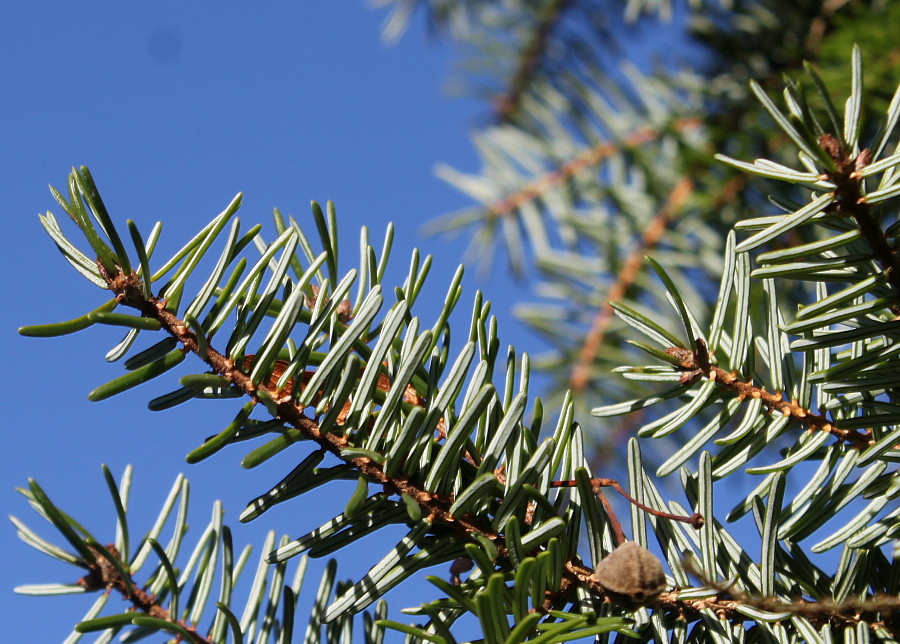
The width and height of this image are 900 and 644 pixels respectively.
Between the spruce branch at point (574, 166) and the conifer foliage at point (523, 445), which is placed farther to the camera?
the spruce branch at point (574, 166)

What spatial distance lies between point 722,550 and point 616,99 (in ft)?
2.84

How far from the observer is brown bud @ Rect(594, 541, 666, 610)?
31 cm

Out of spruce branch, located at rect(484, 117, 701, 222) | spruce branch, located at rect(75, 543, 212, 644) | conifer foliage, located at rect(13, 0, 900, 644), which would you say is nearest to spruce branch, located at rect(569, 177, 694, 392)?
spruce branch, located at rect(484, 117, 701, 222)

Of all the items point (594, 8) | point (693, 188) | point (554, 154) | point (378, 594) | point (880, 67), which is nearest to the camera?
point (378, 594)

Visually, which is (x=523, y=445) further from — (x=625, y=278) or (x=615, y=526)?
(x=625, y=278)

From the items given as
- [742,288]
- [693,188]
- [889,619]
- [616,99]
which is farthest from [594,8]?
[889,619]

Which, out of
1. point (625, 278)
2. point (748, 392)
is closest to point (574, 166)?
point (625, 278)

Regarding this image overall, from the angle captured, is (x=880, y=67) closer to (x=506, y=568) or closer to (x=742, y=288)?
(x=742, y=288)

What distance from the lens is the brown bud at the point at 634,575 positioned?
311 mm

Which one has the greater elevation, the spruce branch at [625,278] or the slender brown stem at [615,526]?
the spruce branch at [625,278]

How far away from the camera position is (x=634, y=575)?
31 cm

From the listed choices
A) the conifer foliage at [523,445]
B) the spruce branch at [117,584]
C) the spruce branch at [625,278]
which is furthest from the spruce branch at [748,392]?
the spruce branch at [625,278]

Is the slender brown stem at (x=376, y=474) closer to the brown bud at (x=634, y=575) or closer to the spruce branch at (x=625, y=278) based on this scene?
the brown bud at (x=634, y=575)

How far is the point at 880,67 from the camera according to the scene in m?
0.82
